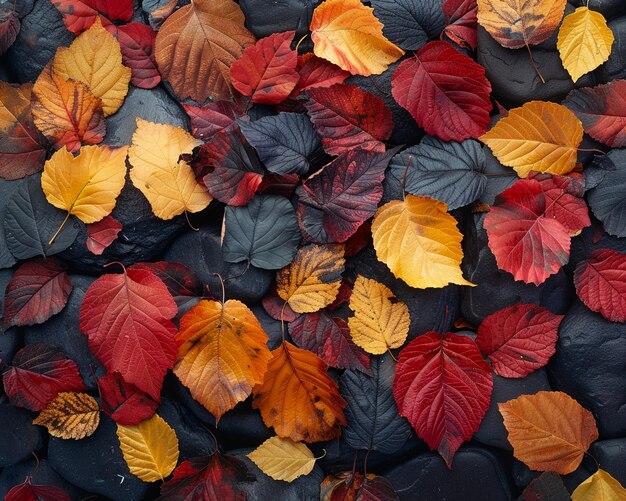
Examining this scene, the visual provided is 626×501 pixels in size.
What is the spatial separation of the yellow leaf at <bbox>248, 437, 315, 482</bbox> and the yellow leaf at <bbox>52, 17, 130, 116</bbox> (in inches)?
26.2

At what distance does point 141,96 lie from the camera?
1.12 meters

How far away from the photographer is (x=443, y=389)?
1066 mm

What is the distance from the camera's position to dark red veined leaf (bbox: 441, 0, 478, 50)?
3.61ft

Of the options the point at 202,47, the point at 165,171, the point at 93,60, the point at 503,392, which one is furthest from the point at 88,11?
the point at 503,392

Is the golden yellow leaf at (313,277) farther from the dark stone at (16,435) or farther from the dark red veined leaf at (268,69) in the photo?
the dark stone at (16,435)

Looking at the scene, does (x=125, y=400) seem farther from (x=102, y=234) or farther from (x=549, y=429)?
(x=549, y=429)

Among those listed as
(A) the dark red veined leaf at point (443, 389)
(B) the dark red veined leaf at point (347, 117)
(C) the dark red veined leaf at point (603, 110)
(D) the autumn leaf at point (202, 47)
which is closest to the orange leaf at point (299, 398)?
(A) the dark red veined leaf at point (443, 389)

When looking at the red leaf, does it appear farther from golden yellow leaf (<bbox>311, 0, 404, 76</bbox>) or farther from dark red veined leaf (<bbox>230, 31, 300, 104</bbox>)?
golden yellow leaf (<bbox>311, 0, 404, 76</bbox>)

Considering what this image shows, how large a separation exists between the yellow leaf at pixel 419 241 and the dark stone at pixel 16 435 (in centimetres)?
69

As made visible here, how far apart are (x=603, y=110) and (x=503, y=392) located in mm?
489

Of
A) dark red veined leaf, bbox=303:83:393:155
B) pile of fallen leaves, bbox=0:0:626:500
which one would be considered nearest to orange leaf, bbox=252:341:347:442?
pile of fallen leaves, bbox=0:0:626:500

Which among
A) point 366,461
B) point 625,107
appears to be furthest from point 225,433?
point 625,107

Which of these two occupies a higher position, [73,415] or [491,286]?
[491,286]

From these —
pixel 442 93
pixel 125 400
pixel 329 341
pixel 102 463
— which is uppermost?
pixel 442 93
